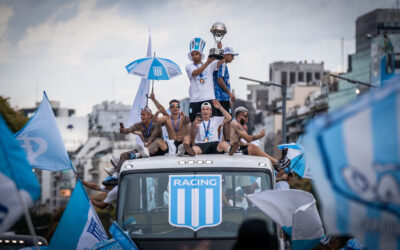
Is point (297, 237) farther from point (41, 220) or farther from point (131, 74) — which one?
point (41, 220)

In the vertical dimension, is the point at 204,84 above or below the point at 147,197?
above

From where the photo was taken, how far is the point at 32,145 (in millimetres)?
10305

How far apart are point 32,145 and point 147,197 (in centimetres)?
264

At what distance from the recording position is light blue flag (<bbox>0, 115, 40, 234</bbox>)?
6.11 meters

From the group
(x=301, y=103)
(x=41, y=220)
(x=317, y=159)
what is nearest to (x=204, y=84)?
(x=317, y=159)

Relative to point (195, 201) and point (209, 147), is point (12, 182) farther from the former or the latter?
point (209, 147)

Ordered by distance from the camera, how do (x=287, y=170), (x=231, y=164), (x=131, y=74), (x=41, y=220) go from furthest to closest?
(x=41, y=220) < (x=131, y=74) < (x=287, y=170) < (x=231, y=164)

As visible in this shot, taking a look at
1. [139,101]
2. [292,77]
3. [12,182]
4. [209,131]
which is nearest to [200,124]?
[209,131]

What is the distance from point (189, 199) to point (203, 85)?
3622 mm

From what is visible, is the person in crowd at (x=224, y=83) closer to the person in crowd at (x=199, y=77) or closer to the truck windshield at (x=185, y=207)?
the person in crowd at (x=199, y=77)

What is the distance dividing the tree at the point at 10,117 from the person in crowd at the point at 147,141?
35.6 metres

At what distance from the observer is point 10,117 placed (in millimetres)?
46656

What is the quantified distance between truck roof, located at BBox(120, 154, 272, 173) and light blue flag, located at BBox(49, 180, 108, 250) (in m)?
0.95

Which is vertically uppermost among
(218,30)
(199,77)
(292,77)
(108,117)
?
(218,30)
